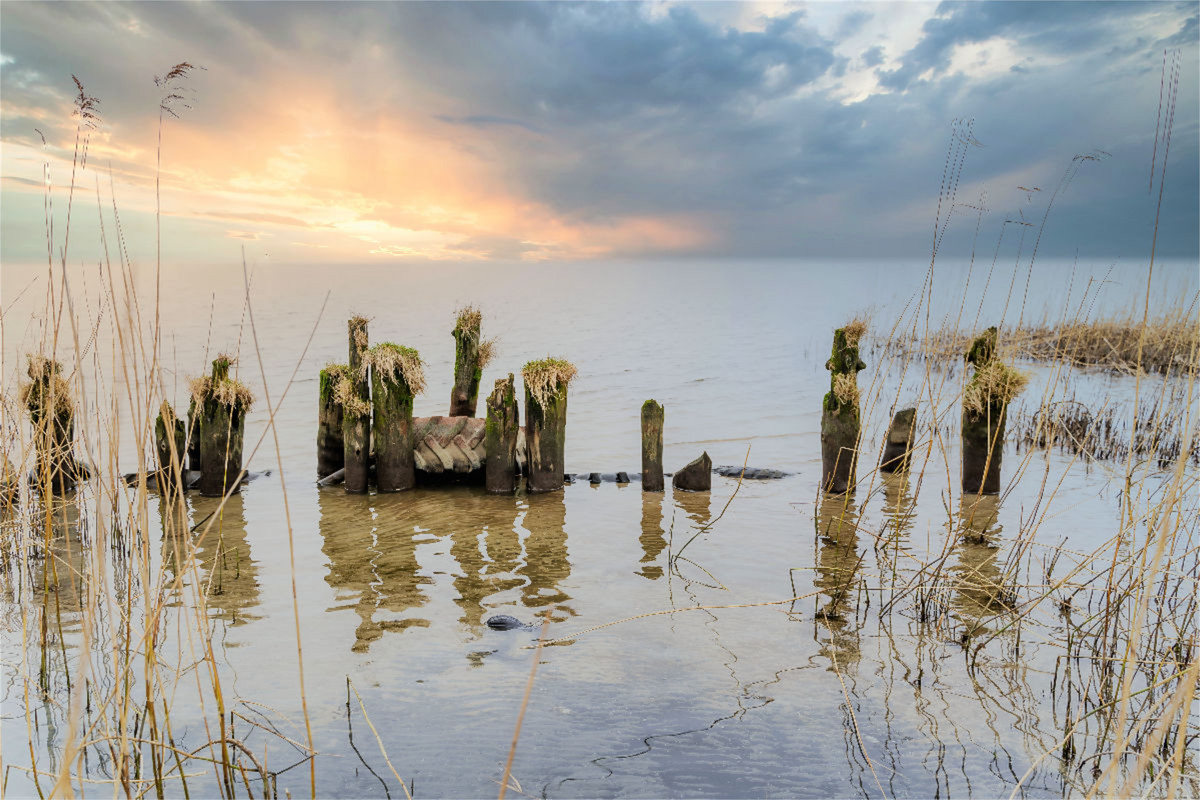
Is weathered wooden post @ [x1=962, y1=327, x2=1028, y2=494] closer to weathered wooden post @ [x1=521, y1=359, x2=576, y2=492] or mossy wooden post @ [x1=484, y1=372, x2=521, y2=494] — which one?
weathered wooden post @ [x1=521, y1=359, x2=576, y2=492]

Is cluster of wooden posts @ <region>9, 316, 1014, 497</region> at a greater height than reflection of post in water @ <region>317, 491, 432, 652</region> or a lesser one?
greater

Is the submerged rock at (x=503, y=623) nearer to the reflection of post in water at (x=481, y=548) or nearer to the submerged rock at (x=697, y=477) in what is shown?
the reflection of post in water at (x=481, y=548)

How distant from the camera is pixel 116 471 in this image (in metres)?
3.39

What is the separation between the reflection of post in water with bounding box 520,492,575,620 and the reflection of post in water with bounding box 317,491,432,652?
103 centimetres

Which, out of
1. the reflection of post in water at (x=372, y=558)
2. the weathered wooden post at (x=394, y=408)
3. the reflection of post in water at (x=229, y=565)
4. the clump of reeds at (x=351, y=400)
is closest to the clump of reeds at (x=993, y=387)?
the reflection of post in water at (x=372, y=558)

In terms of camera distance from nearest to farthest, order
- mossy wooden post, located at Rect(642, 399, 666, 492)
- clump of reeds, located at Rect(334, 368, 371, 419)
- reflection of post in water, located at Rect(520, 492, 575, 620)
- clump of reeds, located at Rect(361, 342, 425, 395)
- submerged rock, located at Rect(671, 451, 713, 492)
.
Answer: reflection of post in water, located at Rect(520, 492, 575, 620), clump of reeds, located at Rect(361, 342, 425, 395), clump of reeds, located at Rect(334, 368, 371, 419), mossy wooden post, located at Rect(642, 399, 666, 492), submerged rock, located at Rect(671, 451, 713, 492)

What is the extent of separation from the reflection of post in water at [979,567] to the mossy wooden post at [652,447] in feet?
12.9

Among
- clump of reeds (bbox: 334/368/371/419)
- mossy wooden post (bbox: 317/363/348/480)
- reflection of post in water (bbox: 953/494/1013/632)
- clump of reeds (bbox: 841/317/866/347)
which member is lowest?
reflection of post in water (bbox: 953/494/1013/632)

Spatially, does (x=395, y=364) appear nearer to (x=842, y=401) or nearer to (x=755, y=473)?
(x=755, y=473)

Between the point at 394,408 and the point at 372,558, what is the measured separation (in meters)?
2.76

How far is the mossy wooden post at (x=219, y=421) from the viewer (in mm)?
9766

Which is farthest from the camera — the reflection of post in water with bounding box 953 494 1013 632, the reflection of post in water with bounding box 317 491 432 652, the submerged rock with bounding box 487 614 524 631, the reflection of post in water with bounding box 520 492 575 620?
the reflection of post in water with bounding box 520 492 575 620

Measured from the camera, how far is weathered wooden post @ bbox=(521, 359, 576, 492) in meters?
10.2

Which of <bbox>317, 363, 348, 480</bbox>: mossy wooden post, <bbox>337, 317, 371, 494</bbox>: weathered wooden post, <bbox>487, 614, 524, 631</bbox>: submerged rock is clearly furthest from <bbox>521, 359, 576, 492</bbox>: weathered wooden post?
<bbox>487, 614, 524, 631</bbox>: submerged rock
